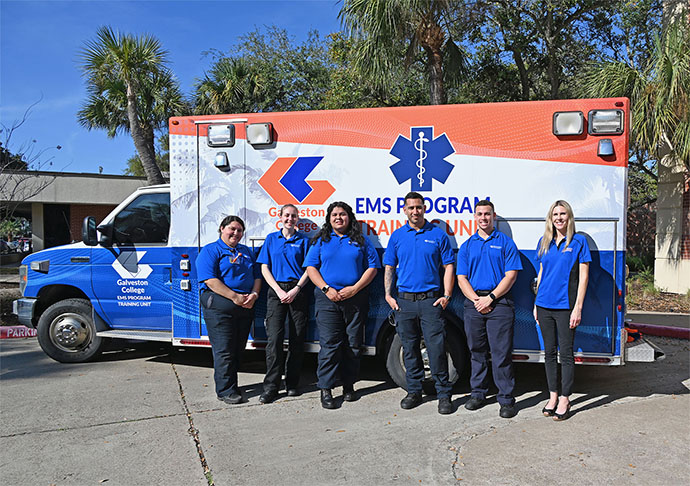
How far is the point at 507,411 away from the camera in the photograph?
4781mm

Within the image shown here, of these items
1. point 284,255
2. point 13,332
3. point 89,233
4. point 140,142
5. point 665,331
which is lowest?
point 13,332

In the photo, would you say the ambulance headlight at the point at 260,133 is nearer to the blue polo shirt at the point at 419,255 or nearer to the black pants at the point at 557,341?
the blue polo shirt at the point at 419,255

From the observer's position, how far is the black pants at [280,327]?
5215 mm

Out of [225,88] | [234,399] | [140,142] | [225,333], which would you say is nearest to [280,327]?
[225,333]

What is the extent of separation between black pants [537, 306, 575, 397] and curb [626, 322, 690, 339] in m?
4.01

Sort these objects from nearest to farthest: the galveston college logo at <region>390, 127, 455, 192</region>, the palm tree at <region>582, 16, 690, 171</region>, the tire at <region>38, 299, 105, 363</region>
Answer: the galveston college logo at <region>390, 127, 455, 192</region>, the tire at <region>38, 299, 105, 363</region>, the palm tree at <region>582, 16, 690, 171</region>

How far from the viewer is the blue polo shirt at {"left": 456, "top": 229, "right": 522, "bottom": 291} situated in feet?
15.6

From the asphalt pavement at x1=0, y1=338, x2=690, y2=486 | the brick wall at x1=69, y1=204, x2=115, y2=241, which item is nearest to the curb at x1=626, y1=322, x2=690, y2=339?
the asphalt pavement at x1=0, y1=338, x2=690, y2=486

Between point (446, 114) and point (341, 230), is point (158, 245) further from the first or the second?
point (446, 114)

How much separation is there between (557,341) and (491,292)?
70cm

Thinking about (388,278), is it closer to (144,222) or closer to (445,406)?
(445,406)

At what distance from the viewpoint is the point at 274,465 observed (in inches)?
153

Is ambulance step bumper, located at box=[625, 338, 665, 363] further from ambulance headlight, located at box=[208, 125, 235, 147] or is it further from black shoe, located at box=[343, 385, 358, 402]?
ambulance headlight, located at box=[208, 125, 235, 147]

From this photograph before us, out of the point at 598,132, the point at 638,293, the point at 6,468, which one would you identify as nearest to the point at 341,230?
the point at 598,132
